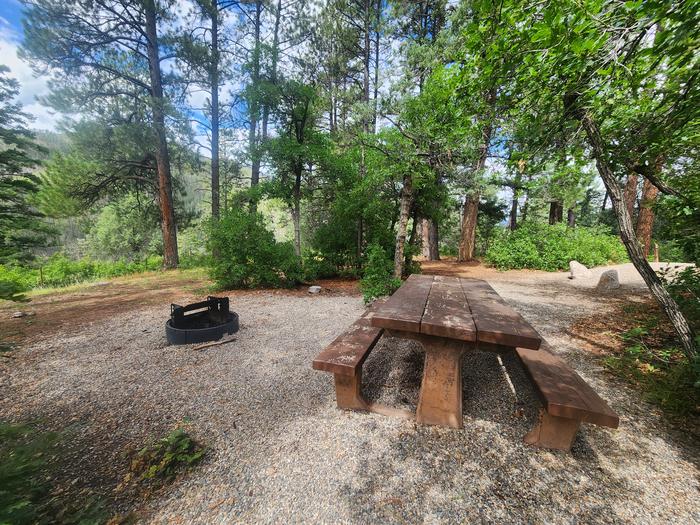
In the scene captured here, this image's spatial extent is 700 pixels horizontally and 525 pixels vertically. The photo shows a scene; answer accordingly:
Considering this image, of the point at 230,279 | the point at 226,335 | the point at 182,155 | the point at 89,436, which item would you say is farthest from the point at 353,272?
the point at 182,155

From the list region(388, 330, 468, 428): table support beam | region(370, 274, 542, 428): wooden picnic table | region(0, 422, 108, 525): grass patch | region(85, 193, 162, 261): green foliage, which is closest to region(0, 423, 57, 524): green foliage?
region(0, 422, 108, 525): grass patch

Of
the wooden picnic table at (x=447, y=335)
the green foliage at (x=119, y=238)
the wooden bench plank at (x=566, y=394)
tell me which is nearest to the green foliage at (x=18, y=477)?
the wooden picnic table at (x=447, y=335)

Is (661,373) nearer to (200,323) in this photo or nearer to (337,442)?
(337,442)

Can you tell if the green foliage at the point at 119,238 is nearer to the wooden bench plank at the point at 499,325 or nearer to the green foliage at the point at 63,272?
the green foliage at the point at 63,272

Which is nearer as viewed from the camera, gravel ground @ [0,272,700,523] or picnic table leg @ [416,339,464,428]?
gravel ground @ [0,272,700,523]

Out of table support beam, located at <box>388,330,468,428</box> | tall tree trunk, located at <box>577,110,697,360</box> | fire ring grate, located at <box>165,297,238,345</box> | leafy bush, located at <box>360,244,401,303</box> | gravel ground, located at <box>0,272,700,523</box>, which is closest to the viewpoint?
gravel ground, located at <box>0,272,700,523</box>

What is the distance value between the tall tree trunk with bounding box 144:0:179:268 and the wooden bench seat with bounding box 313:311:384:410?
1071 cm

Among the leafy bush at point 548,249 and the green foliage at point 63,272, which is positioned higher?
the leafy bush at point 548,249

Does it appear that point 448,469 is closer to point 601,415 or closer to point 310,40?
point 601,415

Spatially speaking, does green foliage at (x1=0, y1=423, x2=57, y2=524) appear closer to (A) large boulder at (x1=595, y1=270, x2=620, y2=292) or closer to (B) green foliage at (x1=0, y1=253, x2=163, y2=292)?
(A) large boulder at (x1=595, y1=270, x2=620, y2=292)

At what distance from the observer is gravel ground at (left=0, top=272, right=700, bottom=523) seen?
142 cm

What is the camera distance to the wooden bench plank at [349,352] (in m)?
1.95

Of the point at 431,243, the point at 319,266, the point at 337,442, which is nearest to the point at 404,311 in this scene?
the point at 337,442

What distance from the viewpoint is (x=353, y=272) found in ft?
28.7
